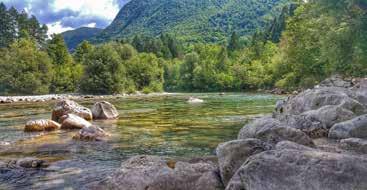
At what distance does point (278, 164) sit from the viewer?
272 inches

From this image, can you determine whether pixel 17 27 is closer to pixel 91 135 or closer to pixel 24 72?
pixel 24 72

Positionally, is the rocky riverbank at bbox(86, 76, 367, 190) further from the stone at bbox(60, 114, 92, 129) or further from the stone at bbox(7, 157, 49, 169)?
the stone at bbox(60, 114, 92, 129)

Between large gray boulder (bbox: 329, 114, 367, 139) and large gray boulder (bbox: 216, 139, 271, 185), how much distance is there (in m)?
3.70

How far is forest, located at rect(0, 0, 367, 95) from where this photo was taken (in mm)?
25875

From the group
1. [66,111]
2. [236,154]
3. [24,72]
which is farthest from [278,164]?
[24,72]

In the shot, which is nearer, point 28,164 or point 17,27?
point 28,164

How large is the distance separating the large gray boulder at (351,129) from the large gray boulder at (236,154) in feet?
12.1

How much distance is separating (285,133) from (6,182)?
7500 millimetres

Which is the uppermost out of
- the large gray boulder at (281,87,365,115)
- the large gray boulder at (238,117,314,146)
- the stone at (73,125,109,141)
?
the large gray boulder at (281,87,365,115)

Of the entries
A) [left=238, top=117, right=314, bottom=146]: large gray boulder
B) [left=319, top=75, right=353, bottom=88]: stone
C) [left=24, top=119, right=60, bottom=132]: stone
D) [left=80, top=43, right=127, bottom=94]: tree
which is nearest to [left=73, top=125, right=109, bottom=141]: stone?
[left=24, top=119, right=60, bottom=132]: stone

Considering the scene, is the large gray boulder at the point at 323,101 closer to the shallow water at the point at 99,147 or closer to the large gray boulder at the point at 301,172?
the shallow water at the point at 99,147

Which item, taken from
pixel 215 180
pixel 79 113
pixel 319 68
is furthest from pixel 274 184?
pixel 319 68

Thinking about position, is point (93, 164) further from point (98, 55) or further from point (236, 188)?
point (98, 55)

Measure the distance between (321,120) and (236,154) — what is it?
607 cm
